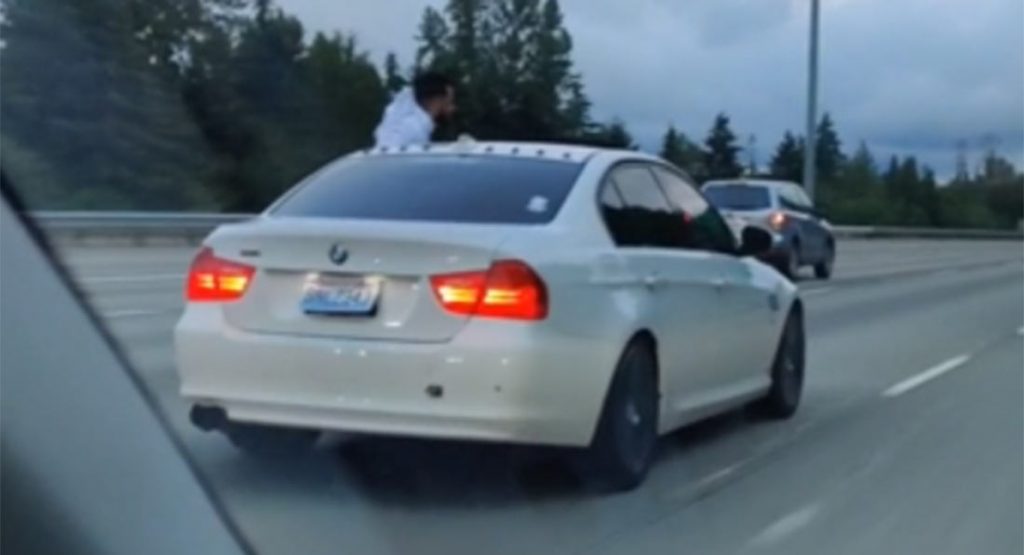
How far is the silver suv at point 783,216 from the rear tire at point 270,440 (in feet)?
8.29

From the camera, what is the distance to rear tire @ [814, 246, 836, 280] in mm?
16491

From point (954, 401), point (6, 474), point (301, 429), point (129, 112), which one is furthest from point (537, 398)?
point (954, 401)

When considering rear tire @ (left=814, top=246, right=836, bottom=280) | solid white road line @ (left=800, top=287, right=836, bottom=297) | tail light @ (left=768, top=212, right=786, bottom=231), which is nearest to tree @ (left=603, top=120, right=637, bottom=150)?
tail light @ (left=768, top=212, right=786, bottom=231)

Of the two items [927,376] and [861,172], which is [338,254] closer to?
[861,172]

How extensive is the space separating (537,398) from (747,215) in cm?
517

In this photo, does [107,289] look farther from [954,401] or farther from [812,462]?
[954,401]

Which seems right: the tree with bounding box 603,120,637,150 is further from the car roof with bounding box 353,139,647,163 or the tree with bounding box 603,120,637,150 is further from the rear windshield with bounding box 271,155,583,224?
the rear windshield with bounding box 271,155,583,224

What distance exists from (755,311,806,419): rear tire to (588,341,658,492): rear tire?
2758 mm

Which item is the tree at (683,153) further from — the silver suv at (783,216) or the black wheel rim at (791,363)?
the black wheel rim at (791,363)

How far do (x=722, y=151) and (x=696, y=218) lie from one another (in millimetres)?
2330

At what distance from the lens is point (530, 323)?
7.98 meters

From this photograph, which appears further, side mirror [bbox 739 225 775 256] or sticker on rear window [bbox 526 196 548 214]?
side mirror [bbox 739 225 775 256]

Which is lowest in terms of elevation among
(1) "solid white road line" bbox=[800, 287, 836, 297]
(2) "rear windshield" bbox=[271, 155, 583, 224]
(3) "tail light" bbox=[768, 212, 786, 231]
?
(1) "solid white road line" bbox=[800, 287, 836, 297]

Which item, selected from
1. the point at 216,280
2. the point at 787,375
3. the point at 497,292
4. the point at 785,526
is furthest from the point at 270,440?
the point at 787,375
